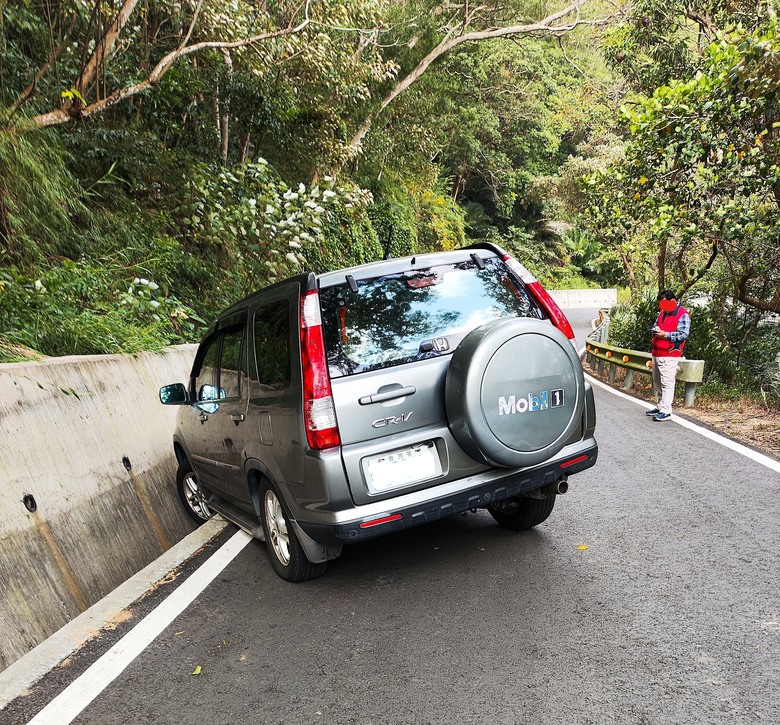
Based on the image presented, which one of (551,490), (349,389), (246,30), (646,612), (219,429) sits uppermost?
(246,30)

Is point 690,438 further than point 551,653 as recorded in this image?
Yes

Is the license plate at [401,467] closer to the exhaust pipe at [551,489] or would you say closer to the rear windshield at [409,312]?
the rear windshield at [409,312]

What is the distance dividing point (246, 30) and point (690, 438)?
9233mm

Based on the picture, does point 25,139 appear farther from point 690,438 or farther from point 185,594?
Result: point 690,438

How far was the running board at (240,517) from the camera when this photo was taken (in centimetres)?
466

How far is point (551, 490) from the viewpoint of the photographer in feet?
14.2

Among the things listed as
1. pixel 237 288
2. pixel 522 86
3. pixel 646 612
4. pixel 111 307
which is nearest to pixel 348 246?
pixel 237 288

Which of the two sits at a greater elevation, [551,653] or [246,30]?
[246,30]

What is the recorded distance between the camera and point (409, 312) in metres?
4.07

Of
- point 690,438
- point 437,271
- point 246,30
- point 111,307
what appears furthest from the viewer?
point 246,30

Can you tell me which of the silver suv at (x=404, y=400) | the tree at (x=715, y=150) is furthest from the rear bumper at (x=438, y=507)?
the tree at (x=715, y=150)

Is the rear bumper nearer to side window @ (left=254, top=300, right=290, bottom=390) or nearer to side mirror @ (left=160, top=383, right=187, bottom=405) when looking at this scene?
side window @ (left=254, top=300, right=290, bottom=390)

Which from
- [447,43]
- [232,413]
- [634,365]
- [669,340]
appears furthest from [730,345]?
[232,413]

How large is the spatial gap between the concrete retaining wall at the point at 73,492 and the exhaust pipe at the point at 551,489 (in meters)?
2.75
